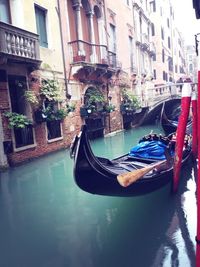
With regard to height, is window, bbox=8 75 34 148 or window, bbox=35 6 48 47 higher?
window, bbox=35 6 48 47

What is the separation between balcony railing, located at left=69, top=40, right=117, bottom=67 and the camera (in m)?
7.75

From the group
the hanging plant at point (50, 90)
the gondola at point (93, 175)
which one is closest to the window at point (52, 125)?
the hanging plant at point (50, 90)

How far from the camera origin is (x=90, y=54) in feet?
28.4

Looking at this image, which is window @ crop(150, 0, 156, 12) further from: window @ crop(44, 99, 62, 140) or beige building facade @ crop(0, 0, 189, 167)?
window @ crop(44, 99, 62, 140)

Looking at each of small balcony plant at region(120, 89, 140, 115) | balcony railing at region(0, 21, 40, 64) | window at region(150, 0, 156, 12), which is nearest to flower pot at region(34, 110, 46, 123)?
balcony railing at region(0, 21, 40, 64)

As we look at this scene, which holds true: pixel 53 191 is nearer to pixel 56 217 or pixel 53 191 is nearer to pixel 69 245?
pixel 56 217

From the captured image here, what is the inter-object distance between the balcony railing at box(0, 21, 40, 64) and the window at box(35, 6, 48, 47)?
2.99 feet

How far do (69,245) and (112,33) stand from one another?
9573 millimetres

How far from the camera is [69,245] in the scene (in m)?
2.41

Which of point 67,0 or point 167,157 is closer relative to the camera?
point 167,157

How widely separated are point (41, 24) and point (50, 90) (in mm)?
1606

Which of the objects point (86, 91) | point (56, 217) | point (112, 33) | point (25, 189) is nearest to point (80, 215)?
point (56, 217)

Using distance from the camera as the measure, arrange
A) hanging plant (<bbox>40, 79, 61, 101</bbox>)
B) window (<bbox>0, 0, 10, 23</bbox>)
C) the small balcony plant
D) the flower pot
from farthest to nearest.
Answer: the small balcony plant → hanging plant (<bbox>40, 79, 61, 101</bbox>) → the flower pot → window (<bbox>0, 0, 10, 23</bbox>)

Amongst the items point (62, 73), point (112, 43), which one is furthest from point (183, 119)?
point (112, 43)
